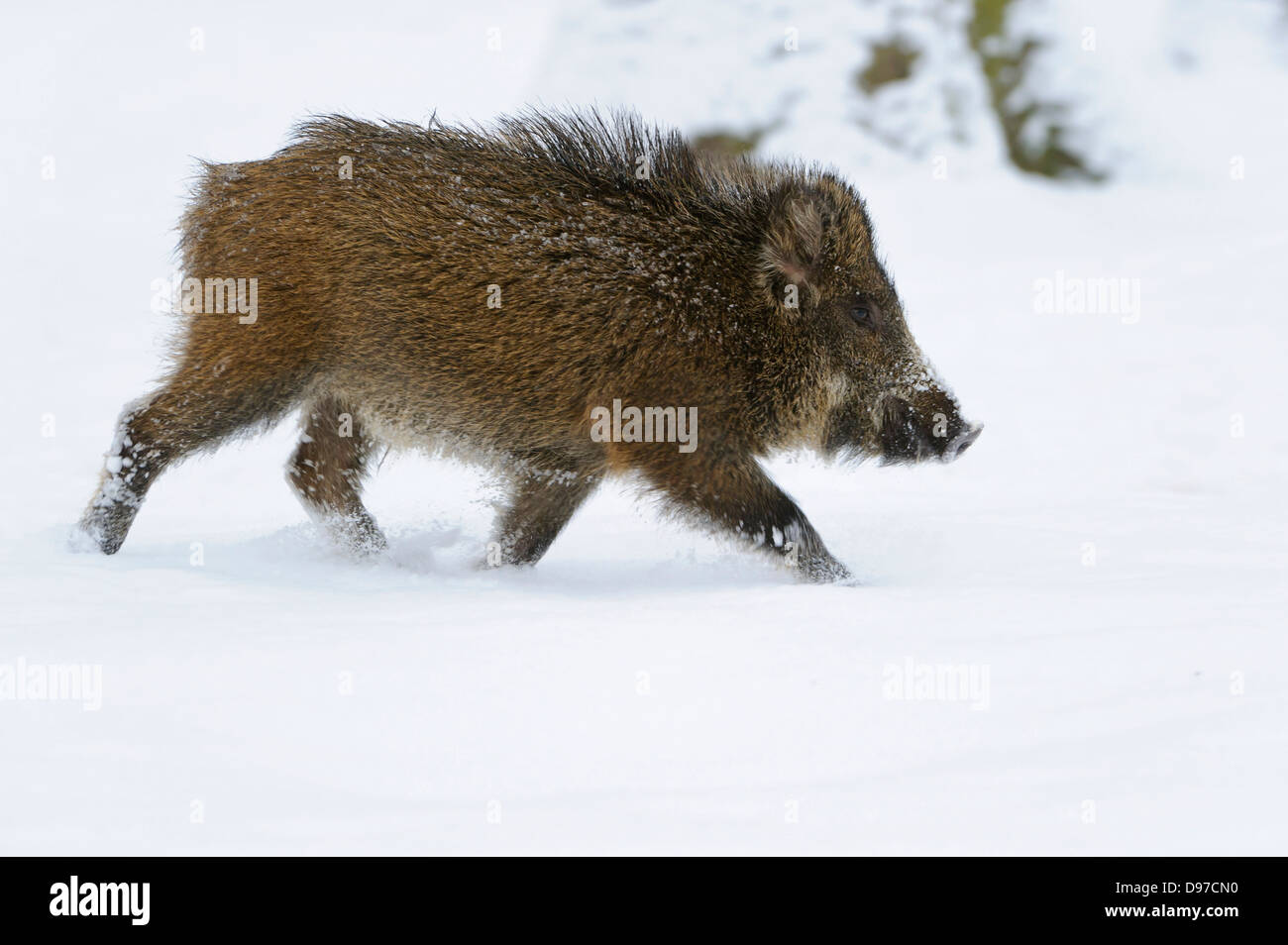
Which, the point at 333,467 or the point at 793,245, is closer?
the point at 793,245

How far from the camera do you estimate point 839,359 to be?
544cm

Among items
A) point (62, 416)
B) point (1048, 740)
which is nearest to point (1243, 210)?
point (62, 416)

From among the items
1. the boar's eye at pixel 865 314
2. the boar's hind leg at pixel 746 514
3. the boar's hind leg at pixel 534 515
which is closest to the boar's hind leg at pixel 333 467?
the boar's hind leg at pixel 534 515

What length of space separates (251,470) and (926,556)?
4.54 metres

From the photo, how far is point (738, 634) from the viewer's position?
401cm

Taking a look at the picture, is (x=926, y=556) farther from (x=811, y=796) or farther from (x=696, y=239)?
(x=811, y=796)

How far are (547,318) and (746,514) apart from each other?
1017 millimetres

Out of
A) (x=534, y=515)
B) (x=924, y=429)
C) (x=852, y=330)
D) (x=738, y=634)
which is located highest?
(x=852, y=330)

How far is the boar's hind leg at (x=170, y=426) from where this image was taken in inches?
205

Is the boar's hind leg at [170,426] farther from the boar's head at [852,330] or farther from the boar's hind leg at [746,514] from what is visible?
→ the boar's head at [852,330]

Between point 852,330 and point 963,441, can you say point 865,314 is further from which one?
point 963,441

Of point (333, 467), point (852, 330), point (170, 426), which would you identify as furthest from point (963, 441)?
point (170, 426)

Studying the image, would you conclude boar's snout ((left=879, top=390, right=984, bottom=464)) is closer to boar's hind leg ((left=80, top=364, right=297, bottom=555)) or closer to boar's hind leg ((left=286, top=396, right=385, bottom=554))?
boar's hind leg ((left=286, top=396, right=385, bottom=554))

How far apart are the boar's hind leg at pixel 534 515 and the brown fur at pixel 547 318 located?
4cm
